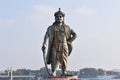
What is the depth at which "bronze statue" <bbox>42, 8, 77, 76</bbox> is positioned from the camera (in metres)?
11.5

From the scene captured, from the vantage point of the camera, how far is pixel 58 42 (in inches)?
456

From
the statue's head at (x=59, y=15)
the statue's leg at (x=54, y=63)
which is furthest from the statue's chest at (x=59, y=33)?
the statue's leg at (x=54, y=63)

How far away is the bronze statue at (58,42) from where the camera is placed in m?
11.5

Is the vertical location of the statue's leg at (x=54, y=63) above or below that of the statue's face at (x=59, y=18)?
below

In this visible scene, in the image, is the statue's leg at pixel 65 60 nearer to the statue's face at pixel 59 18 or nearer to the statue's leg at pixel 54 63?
the statue's leg at pixel 54 63

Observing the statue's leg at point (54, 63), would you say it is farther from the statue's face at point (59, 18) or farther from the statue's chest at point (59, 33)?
the statue's face at point (59, 18)

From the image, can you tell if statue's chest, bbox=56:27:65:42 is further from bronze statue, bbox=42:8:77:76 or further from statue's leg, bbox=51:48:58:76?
statue's leg, bbox=51:48:58:76

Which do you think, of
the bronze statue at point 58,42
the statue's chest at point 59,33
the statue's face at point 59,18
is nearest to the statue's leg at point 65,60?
the bronze statue at point 58,42

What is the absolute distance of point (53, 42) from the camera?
1159cm

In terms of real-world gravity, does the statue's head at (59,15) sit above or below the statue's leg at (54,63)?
above

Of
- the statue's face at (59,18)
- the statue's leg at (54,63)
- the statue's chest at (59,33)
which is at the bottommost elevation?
the statue's leg at (54,63)

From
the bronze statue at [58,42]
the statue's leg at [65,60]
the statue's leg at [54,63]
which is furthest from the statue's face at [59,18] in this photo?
the statue's leg at [54,63]

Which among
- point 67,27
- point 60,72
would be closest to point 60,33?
point 67,27

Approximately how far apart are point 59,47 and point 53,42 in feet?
0.67
